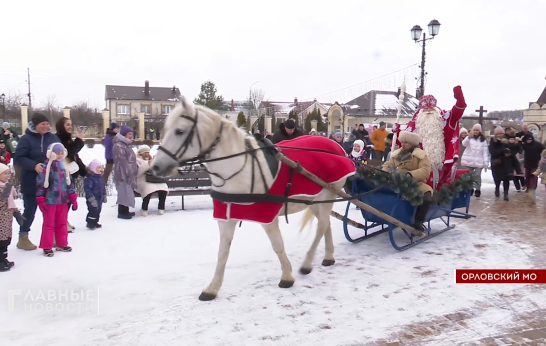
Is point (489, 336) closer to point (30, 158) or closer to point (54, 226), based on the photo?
point (54, 226)

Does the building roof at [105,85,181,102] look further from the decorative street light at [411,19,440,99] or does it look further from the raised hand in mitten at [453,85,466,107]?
the raised hand in mitten at [453,85,466,107]

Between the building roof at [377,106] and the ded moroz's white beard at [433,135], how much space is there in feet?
123

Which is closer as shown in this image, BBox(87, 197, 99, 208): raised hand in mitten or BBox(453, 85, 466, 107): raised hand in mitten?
BBox(453, 85, 466, 107): raised hand in mitten

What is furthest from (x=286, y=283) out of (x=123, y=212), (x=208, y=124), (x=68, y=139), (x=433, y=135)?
(x=123, y=212)

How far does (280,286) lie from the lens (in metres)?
4.52

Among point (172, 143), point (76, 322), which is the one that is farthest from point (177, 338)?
point (172, 143)

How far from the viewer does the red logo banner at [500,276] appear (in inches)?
186

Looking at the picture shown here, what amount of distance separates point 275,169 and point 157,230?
10.9 feet

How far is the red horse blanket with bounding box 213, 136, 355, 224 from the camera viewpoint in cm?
411

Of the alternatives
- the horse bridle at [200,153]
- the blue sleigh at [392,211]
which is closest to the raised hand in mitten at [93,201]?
the horse bridle at [200,153]

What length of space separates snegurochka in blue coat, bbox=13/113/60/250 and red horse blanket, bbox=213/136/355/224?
2995 mm

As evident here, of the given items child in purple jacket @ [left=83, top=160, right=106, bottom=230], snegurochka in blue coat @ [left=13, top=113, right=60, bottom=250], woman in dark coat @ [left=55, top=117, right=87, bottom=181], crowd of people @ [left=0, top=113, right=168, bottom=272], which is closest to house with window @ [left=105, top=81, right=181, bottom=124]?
crowd of people @ [left=0, top=113, right=168, bottom=272]

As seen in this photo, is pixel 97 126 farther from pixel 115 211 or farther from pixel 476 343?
pixel 476 343

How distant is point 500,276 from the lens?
4852mm
